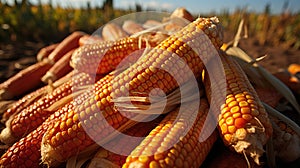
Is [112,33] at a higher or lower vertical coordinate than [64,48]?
higher

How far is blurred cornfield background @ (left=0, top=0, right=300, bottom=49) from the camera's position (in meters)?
8.05

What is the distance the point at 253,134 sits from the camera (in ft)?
4.63

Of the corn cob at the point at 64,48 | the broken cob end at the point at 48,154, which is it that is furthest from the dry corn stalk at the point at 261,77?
the corn cob at the point at 64,48

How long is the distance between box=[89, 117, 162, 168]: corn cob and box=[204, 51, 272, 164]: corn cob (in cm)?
50

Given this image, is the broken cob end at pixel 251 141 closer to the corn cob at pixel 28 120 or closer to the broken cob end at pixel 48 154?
the broken cob end at pixel 48 154

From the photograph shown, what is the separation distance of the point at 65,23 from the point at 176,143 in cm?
1005

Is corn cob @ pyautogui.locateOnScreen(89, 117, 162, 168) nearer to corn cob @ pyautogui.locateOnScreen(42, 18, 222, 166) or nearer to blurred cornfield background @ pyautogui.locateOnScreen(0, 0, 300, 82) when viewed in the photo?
corn cob @ pyautogui.locateOnScreen(42, 18, 222, 166)

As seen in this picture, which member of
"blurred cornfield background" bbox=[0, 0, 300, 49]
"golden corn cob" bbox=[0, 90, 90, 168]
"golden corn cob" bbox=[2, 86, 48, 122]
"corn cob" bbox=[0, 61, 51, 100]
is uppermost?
"golden corn cob" bbox=[0, 90, 90, 168]

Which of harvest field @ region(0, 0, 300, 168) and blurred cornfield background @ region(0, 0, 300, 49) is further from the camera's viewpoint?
blurred cornfield background @ region(0, 0, 300, 49)

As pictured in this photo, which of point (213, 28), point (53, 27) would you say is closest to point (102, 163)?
point (213, 28)

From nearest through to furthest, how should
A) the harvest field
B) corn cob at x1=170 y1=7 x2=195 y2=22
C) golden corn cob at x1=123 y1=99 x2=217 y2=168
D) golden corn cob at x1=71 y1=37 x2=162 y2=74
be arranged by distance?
golden corn cob at x1=123 y1=99 x2=217 y2=168, the harvest field, golden corn cob at x1=71 y1=37 x2=162 y2=74, corn cob at x1=170 y1=7 x2=195 y2=22

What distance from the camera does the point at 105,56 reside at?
7.22ft

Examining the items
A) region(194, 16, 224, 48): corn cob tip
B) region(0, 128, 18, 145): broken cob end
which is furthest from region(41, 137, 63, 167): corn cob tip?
region(194, 16, 224, 48): corn cob tip

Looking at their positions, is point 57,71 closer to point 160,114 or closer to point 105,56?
point 105,56
